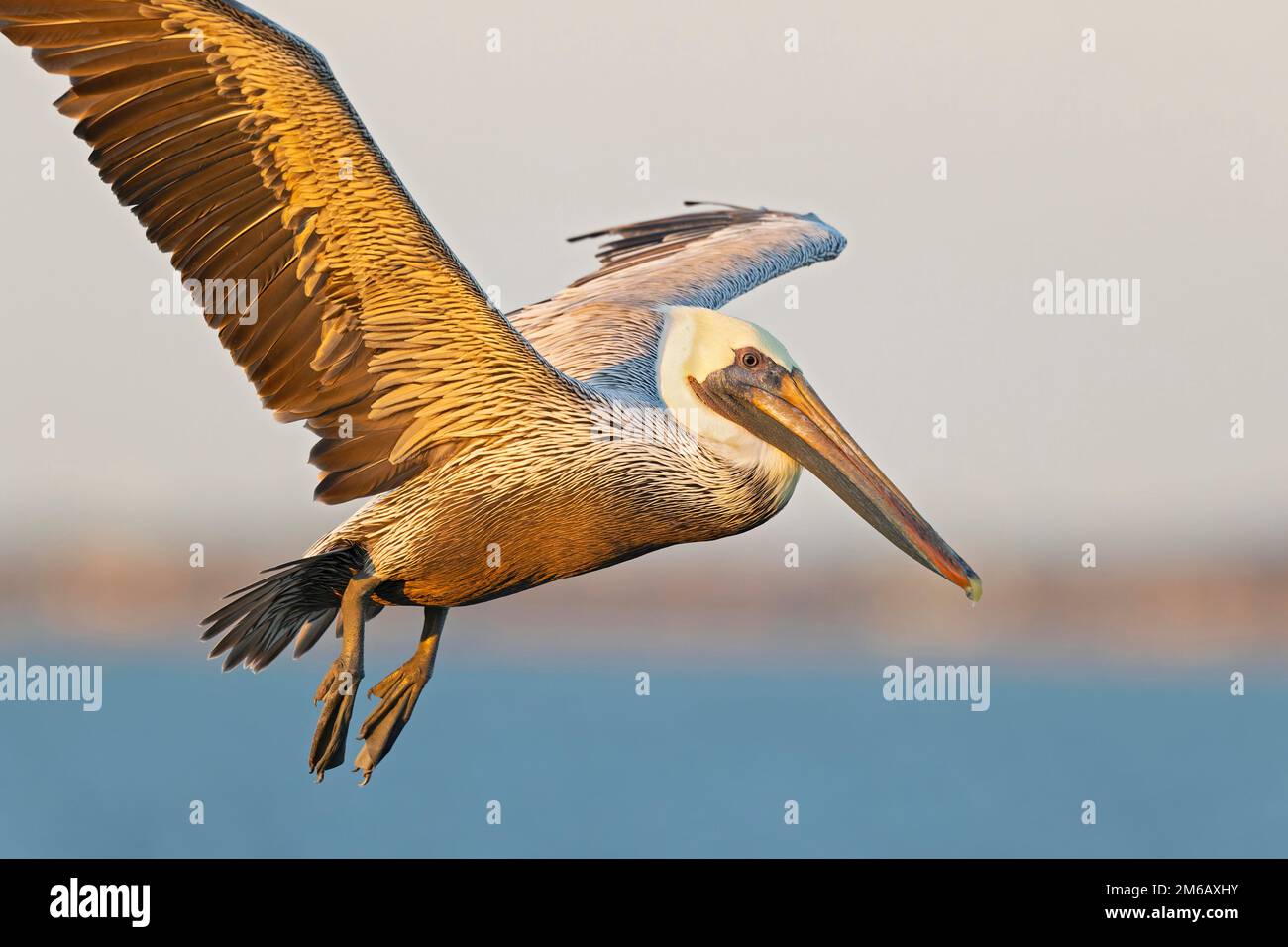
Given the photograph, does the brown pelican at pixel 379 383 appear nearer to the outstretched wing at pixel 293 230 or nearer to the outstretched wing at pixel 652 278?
the outstretched wing at pixel 293 230

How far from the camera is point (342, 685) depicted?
842 cm

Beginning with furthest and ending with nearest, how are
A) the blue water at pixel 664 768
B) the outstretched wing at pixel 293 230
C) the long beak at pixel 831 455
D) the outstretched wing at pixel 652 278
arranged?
the blue water at pixel 664 768
the outstretched wing at pixel 652 278
the long beak at pixel 831 455
the outstretched wing at pixel 293 230

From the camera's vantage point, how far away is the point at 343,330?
834cm

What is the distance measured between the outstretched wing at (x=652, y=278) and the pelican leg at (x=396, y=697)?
1.42 meters

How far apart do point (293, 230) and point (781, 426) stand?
2236 millimetres

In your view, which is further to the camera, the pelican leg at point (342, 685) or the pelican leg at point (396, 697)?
the pelican leg at point (396, 697)

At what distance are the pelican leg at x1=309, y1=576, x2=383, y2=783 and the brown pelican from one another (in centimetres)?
1

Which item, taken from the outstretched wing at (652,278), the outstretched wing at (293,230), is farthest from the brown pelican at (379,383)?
the outstretched wing at (652,278)

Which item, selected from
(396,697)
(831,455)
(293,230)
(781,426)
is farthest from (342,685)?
(831,455)

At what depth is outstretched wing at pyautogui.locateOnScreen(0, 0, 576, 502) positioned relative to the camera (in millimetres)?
7852

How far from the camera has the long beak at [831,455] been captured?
856cm

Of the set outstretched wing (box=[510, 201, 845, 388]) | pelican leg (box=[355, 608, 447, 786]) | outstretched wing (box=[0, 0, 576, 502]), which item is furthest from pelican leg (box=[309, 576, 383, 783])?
outstretched wing (box=[510, 201, 845, 388])

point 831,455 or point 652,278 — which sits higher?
point 652,278

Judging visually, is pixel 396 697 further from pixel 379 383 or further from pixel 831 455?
pixel 831 455
